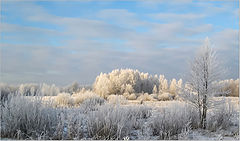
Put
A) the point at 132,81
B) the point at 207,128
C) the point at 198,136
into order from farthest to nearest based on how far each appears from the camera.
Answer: the point at 132,81, the point at 207,128, the point at 198,136

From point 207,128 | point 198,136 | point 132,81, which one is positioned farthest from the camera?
point 132,81

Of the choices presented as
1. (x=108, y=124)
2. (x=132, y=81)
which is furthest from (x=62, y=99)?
(x=132, y=81)

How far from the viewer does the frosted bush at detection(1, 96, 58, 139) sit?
6.34 metres

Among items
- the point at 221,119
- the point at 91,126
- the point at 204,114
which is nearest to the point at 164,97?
the point at 221,119

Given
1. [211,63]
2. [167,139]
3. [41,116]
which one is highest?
[211,63]

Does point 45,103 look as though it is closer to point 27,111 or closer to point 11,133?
point 27,111

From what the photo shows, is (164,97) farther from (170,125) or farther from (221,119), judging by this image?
(170,125)

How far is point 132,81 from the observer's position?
2702cm

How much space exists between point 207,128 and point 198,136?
84cm

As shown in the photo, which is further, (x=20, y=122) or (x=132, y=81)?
(x=132, y=81)

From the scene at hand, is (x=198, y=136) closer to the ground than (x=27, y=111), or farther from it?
closer to the ground

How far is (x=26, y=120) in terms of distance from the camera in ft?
21.8

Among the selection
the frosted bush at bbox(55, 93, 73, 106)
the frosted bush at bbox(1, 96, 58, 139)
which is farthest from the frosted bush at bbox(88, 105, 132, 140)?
the frosted bush at bbox(55, 93, 73, 106)

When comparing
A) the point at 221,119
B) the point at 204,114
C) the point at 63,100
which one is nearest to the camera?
the point at 204,114
